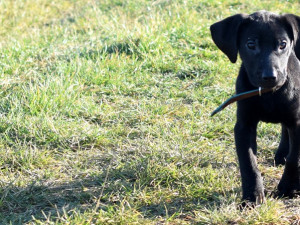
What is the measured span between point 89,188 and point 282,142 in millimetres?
1542

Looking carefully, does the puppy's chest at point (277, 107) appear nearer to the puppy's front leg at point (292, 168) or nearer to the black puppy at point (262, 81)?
the black puppy at point (262, 81)

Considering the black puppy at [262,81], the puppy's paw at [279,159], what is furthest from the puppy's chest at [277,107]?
the puppy's paw at [279,159]

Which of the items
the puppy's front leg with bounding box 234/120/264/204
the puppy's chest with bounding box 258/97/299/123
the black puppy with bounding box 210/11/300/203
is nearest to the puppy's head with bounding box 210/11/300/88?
the black puppy with bounding box 210/11/300/203

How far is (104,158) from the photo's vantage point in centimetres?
453

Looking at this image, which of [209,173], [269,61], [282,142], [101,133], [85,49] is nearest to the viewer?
[269,61]

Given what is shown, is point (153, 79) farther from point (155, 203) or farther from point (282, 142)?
point (155, 203)

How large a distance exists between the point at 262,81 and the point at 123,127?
5.72 ft

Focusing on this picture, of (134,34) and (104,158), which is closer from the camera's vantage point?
(104,158)

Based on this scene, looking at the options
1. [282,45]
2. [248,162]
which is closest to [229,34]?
[282,45]

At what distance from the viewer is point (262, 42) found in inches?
145

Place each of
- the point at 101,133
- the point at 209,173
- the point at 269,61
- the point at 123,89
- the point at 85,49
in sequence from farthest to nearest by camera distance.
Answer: the point at 85,49, the point at 123,89, the point at 101,133, the point at 209,173, the point at 269,61

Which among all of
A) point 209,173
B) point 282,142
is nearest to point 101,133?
point 209,173

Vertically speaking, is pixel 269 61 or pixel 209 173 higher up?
pixel 269 61

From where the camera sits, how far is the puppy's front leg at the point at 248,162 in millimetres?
3688
